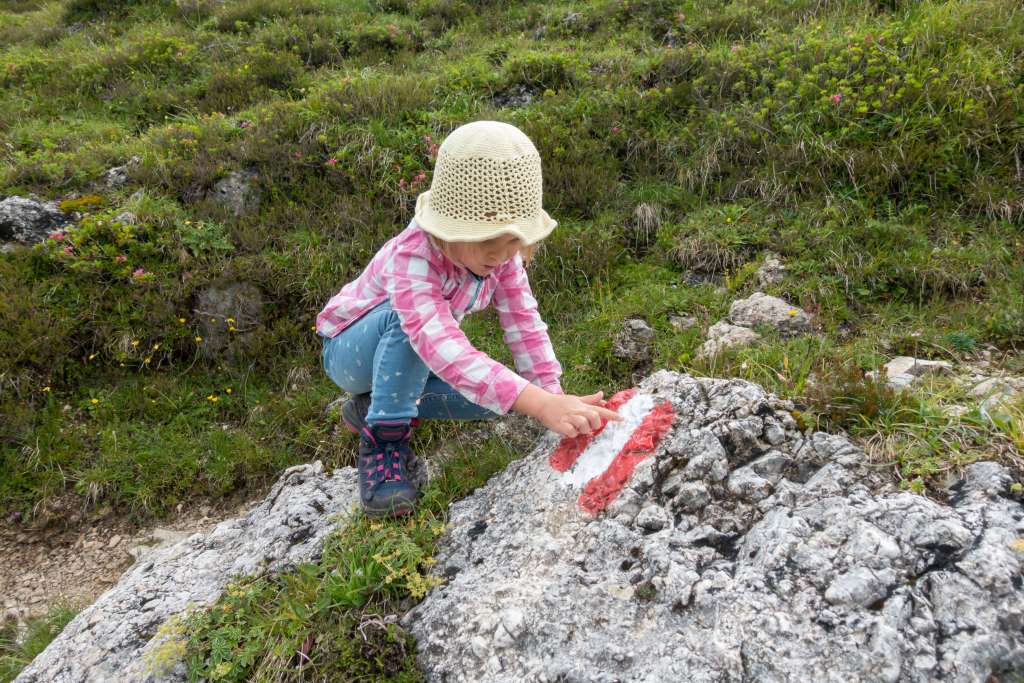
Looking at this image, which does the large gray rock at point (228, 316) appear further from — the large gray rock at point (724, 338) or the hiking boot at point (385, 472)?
the large gray rock at point (724, 338)

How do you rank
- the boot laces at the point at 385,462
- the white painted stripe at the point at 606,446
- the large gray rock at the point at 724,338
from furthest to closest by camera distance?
the large gray rock at the point at 724,338 < the boot laces at the point at 385,462 < the white painted stripe at the point at 606,446

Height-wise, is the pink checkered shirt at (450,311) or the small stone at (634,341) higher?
the pink checkered shirt at (450,311)

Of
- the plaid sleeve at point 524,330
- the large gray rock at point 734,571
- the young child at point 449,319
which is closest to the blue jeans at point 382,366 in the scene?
the young child at point 449,319

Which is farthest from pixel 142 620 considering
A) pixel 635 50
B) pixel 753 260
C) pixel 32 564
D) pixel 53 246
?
pixel 635 50

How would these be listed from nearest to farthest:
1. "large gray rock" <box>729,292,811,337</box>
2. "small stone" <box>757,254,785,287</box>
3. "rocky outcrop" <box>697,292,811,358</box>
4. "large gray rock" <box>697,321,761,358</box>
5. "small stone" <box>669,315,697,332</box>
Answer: "large gray rock" <box>697,321,761,358</box>
"rocky outcrop" <box>697,292,811,358</box>
"large gray rock" <box>729,292,811,337</box>
"small stone" <box>669,315,697,332</box>
"small stone" <box>757,254,785,287</box>

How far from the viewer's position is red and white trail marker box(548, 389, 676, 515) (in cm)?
253

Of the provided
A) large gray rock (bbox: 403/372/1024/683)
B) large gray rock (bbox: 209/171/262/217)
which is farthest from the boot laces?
large gray rock (bbox: 209/171/262/217)

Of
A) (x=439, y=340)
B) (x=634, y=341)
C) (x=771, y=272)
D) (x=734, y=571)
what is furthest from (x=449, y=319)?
(x=771, y=272)

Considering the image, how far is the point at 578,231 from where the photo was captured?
17.9 ft

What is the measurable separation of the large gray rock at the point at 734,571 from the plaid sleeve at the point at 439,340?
0.48 m

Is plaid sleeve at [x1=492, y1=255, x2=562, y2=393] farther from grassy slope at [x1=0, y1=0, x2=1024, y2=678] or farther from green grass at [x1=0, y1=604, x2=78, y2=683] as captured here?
green grass at [x1=0, y1=604, x2=78, y2=683]

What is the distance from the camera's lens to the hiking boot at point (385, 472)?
9.47 feet

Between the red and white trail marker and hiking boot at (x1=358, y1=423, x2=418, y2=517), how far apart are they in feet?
2.27

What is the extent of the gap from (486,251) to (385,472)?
1166 millimetres
